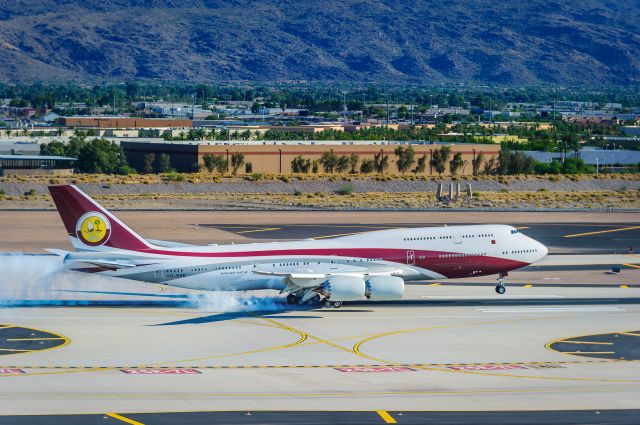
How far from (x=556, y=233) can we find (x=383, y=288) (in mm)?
46843

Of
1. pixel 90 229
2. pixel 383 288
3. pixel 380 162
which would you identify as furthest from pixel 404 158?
pixel 90 229

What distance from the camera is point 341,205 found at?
143 m

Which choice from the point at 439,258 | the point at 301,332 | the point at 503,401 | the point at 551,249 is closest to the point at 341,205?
the point at 551,249

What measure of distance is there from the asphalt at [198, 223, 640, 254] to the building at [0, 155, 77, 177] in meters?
70.8

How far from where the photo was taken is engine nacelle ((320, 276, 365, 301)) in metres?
70.2

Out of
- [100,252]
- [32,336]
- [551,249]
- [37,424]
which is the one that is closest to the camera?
[37,424]

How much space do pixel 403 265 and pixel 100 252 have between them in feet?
58.4

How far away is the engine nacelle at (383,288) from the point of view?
70625 millimetres

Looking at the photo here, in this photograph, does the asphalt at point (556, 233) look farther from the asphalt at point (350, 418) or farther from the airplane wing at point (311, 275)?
the asphalt at point (350, 418)

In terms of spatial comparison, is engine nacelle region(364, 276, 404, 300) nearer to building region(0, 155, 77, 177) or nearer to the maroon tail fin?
the maroon tail fin

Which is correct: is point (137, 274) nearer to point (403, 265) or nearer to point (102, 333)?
point (102, 333)

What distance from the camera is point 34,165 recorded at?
609 feet

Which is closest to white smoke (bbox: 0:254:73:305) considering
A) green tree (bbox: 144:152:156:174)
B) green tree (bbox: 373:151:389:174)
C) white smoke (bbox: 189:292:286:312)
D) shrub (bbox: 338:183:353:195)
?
white smoke (bbox: 189:292:286:312)

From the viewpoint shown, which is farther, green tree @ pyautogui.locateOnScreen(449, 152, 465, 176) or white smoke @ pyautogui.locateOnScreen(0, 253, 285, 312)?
green tree @ pyautogui.locateOnScreen(449, 152, 465, 176)
